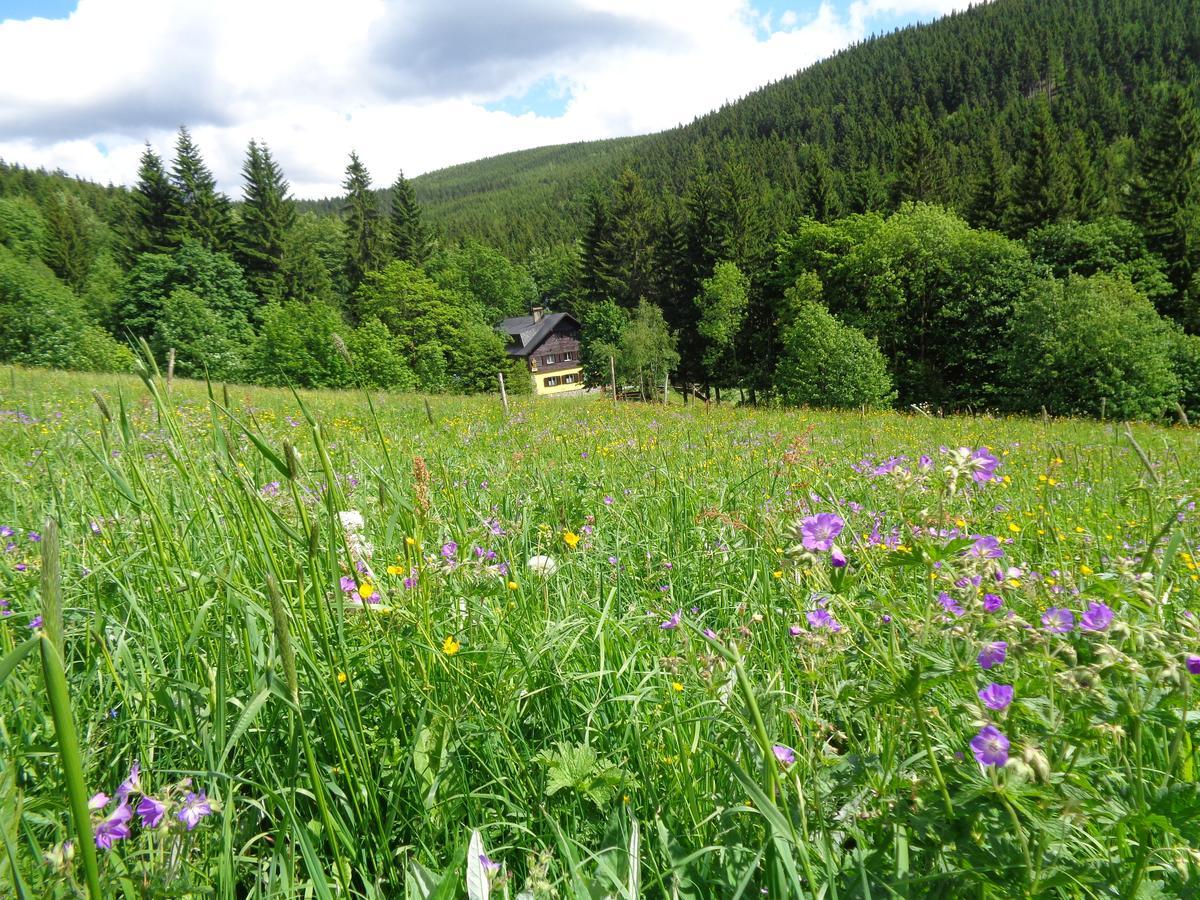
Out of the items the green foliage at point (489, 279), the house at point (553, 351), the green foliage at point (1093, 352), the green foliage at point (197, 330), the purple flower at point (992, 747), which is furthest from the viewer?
the green foliage at point (489, 279)

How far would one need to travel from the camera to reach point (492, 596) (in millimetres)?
1912

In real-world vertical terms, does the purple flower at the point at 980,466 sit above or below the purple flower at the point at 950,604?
above

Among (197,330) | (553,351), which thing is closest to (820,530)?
(197,330)

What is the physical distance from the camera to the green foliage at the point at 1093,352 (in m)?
25.6

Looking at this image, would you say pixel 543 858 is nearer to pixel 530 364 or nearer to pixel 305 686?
pixel 305 686

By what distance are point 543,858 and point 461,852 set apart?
17 centimetres

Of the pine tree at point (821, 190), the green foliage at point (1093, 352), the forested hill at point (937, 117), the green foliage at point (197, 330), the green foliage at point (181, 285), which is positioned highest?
the forested hill at point (937, 117)

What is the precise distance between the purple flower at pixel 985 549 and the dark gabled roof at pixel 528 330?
70.5m

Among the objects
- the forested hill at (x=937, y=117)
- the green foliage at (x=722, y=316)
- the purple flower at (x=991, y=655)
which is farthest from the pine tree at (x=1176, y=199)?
the purple flower at (x=991, y=655)

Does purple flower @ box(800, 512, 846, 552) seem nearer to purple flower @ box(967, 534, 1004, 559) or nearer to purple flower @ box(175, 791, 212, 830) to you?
purple flower @ box(967, 534, 1004, 559)

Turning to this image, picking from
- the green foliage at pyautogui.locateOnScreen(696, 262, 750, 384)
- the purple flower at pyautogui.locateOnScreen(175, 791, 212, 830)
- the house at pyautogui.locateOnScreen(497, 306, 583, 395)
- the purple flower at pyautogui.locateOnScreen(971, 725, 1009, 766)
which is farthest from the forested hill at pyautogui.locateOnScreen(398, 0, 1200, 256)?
the purple flower at pyautogui.locateOnScreen(175, 791, 212, 830)

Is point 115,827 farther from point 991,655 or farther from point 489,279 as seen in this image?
point 489,279

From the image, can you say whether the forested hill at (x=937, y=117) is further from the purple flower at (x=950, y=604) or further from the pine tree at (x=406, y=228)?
the purple flower at (x=950, y=604)

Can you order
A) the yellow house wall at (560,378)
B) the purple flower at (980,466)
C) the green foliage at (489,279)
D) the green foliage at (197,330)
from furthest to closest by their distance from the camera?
1. the green foliage at (489,279)
2. the yellow house wall at (560,378)
3. the green foliage at (197,330)
4. the purple flower at (980,466)
